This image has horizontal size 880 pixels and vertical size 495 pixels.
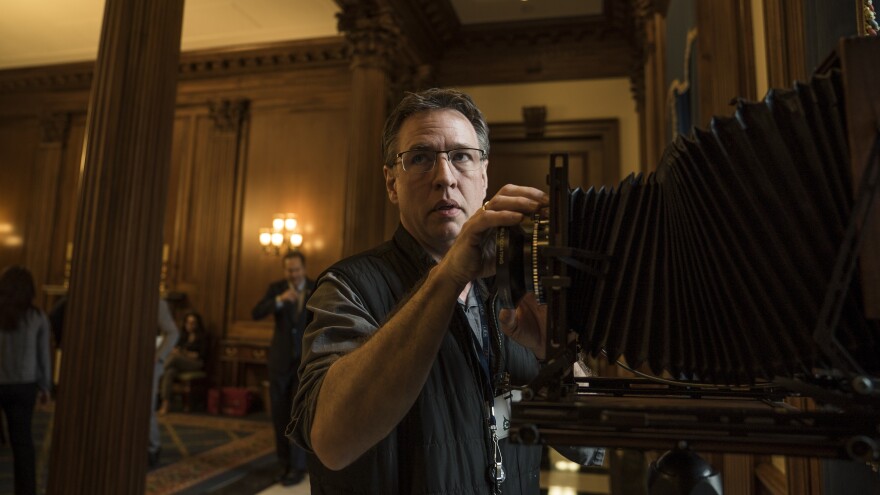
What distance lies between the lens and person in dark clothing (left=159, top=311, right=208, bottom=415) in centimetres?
745

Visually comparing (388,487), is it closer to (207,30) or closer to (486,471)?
(486,471)

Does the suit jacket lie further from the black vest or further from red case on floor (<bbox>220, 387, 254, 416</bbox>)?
the black vest

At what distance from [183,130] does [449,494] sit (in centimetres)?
898

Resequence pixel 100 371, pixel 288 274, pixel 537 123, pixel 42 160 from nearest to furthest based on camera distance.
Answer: pixel 100 371 < pixel 288 274 < pixel 537 123 < pixel 42 160

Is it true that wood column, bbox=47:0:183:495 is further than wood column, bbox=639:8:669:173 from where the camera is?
No

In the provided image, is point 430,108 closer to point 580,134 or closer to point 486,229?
point 486,229

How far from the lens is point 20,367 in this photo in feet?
11.8

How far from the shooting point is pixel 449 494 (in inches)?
43.0

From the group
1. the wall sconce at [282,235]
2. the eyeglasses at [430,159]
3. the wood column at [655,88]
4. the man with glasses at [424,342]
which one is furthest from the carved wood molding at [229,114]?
the eyeglasses at [430,159]

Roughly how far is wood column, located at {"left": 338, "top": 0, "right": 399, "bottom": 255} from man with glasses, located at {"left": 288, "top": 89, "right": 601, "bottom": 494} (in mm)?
4315

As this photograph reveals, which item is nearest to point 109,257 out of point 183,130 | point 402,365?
point 402,365

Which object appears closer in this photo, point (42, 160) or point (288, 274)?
point (288, 274)

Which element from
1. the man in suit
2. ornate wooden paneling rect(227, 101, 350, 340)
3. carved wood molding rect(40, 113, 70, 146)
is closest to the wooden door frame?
ornate wooden paneling rect(227, 101, 350, 340)

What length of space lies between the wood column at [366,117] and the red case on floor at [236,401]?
2921mm
